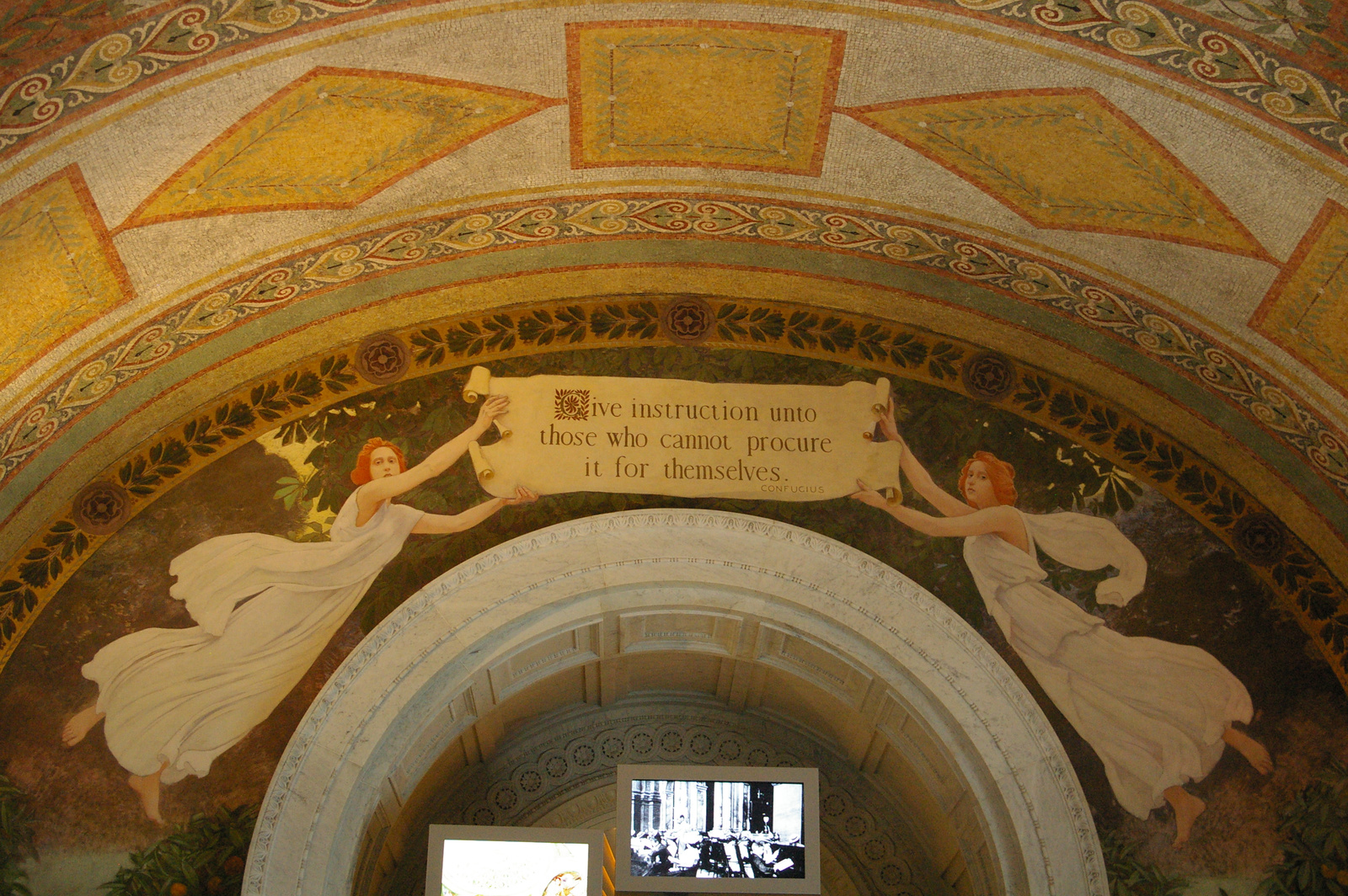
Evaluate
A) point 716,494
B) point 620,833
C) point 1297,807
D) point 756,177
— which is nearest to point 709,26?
point 756,177

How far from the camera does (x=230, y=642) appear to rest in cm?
668

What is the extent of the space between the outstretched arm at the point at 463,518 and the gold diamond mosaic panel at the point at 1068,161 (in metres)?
2.79

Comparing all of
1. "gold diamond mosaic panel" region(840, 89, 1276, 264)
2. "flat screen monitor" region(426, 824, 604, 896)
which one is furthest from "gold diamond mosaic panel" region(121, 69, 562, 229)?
"flat screen monitor" region(426, 824, 604, 896)

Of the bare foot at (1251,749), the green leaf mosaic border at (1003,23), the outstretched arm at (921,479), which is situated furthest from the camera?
the outstretched arm at (921,479)

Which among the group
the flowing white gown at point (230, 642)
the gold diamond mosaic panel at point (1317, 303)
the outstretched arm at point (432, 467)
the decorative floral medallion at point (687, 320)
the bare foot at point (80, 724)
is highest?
the decorative floral medallion at point (687, 320)

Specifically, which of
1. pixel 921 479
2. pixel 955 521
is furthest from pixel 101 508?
pixel 955 521

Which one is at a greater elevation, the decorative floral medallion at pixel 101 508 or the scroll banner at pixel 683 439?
the scroll banner at pixel 683 439

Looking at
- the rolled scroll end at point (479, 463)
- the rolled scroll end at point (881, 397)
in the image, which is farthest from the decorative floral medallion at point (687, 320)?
the rolled scroll end at point (479, 463)

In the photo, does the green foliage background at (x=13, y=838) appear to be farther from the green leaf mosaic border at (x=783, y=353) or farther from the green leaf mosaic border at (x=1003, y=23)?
the green leaf mosaic border at (x=1003, y=23)

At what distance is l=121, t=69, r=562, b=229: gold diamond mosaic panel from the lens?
6.12 m

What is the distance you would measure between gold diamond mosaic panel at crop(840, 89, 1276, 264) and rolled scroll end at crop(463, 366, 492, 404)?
261cm

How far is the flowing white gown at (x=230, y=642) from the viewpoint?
641 cm

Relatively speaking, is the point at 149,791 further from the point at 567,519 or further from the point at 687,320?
the point at 687,320

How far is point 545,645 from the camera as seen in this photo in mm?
7152
